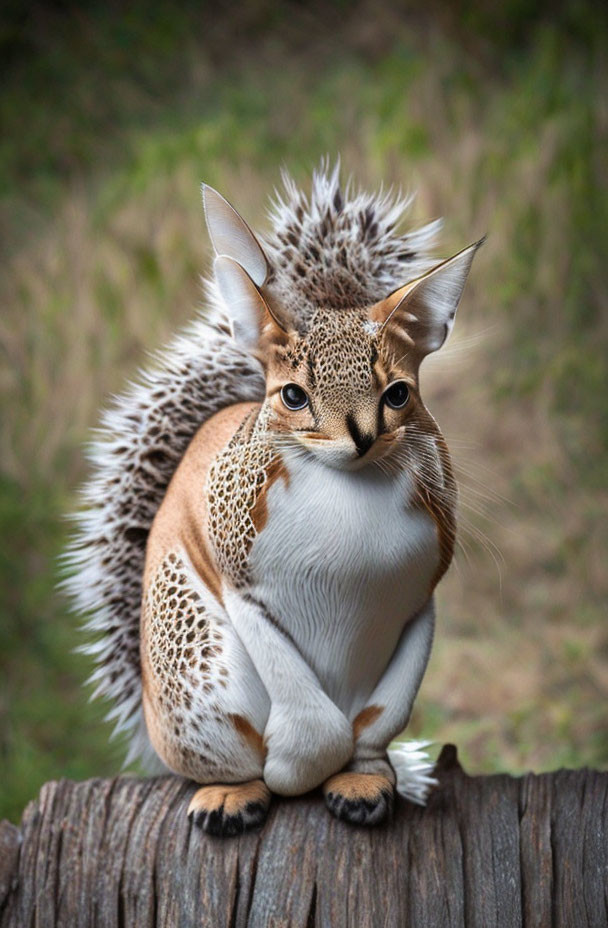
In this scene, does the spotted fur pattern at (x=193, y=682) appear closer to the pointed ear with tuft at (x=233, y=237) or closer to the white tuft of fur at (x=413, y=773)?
the white tuft of fur at (x=413, y=773)

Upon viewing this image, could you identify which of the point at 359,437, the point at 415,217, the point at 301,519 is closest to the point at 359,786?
the point at 301,519

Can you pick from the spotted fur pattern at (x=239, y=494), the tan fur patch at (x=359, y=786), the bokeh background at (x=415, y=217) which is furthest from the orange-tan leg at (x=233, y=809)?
the bokeh background at (x=415, y=217)

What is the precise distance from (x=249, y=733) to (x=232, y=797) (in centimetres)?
15

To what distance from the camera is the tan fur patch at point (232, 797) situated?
6.27ft

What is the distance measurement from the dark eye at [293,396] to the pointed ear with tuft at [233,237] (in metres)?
0.18

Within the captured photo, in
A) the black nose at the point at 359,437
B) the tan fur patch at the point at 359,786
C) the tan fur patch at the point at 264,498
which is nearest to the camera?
the black nose at the point at 359,437

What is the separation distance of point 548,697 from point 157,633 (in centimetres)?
197

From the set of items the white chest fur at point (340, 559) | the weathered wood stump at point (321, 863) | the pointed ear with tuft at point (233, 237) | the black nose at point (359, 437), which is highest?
the pointed ear with tuft at point (233, 237)

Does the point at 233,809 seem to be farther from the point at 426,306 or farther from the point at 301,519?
the point at 426,306

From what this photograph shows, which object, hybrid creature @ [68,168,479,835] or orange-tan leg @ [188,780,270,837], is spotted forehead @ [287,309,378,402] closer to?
hybrid creature @ [68,168,479,835]

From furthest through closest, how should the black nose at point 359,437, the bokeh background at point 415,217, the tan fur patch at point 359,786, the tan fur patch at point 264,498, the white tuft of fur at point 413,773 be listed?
the bokeh background at point 415,217, the white tuft of fur at point 413,773, the tan fur patch at point 359,786, the tan fur patch at point 264,498, the black nose at point 359,437

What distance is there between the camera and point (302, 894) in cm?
193

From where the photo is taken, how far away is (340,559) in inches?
69.0

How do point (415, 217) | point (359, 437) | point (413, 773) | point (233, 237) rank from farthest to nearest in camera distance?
point (415, 217) < point (413, 773) < point (233, 237) < point (359, 437)
